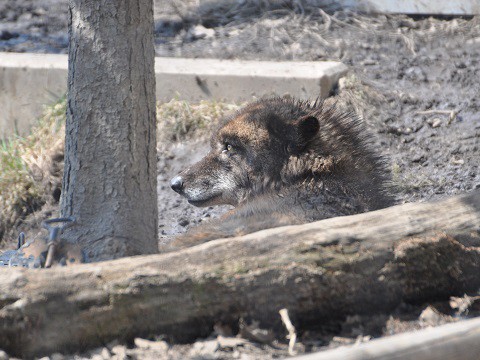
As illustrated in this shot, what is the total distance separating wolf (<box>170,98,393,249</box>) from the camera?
4496mm

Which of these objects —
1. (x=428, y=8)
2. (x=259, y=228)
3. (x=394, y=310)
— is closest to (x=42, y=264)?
(x=259, y=228)

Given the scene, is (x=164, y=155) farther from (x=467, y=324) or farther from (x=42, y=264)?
(x=467, y=324)

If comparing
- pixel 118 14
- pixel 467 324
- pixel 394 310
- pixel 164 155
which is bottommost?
pixel 164 155

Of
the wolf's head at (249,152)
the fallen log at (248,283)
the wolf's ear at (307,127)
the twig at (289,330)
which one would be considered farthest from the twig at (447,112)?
the twig at (289,330)

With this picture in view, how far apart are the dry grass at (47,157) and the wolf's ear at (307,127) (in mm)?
2324

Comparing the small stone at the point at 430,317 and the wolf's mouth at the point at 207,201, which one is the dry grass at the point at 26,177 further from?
the small stone at the point at 430,317

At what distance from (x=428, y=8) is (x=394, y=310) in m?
6.47

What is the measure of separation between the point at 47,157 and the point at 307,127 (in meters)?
3.19

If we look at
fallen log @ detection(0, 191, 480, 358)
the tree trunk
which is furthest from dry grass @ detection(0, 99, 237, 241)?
fallen log @ detection(0, 191, 480, 358)

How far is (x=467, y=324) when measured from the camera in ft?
8.53

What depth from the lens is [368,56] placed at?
827 centimetres

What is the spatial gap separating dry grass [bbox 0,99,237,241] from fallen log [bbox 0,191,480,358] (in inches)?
158

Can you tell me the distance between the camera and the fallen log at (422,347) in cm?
Answer: 228

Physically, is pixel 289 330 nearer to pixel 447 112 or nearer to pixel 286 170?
pixel 286 170
